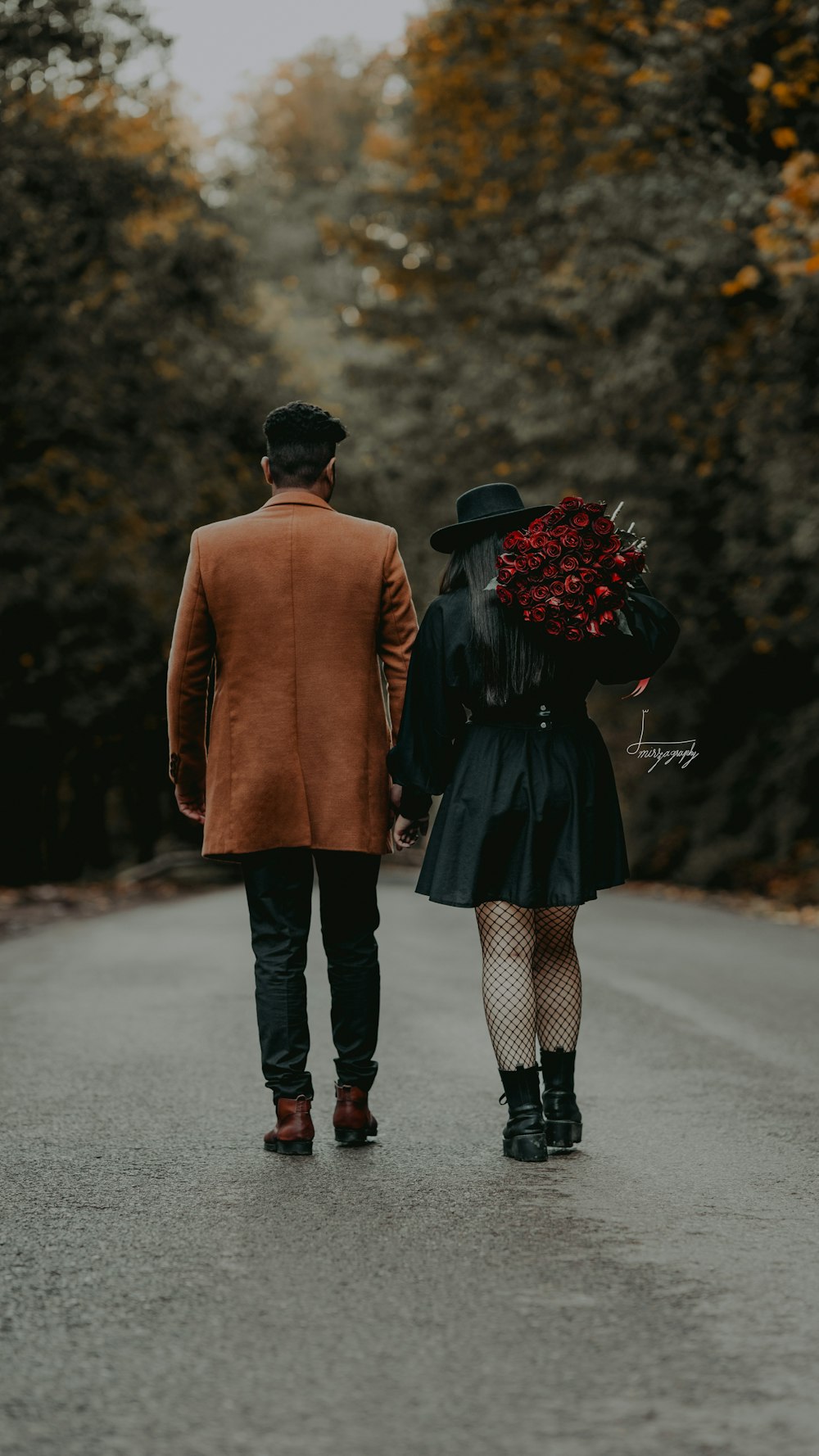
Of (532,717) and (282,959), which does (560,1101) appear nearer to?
(282,959)

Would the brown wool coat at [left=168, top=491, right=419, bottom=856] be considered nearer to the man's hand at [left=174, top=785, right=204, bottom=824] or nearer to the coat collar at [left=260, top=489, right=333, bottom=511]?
the coat collar at [left=260, top=489, right=333, bottom=511]

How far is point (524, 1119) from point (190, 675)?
1.69m

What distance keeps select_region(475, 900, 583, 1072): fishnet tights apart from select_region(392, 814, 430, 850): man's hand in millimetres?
303

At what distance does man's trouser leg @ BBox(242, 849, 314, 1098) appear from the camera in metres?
5.30

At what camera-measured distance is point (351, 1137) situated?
542 centimetres

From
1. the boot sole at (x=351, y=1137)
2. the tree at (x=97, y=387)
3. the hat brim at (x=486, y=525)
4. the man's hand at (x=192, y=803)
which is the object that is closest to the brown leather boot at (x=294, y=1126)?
the boot sole at (x=351, y=1137)

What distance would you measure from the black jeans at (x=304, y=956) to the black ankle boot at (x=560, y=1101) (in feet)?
1.76

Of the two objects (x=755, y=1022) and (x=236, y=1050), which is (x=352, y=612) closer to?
(x=236, y=1050)

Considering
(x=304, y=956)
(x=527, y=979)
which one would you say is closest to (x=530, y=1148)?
(x=527, y=979)

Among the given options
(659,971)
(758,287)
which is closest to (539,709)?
(659,971)

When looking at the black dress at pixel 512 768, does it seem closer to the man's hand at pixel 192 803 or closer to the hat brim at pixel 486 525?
the hat brim at pixel 486 525

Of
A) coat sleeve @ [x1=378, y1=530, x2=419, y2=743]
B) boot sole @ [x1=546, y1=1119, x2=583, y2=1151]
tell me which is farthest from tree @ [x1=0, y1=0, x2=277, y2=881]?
boot sole @ [x1=546, y1=1119, x2=583, y2=1151]

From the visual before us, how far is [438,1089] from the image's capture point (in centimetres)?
648

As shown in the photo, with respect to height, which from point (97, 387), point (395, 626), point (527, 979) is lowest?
point (527, 979)
